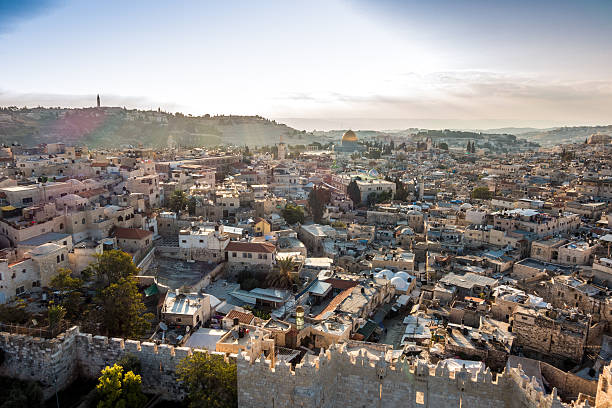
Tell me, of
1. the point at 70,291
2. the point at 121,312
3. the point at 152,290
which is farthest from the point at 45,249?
the point at 121,312

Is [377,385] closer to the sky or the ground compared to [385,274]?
closer to the sky

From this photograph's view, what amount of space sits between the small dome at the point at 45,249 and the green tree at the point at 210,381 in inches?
450

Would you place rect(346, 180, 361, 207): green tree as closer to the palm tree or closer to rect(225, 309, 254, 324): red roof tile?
the palm tree

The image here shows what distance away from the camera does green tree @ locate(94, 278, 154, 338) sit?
14.7 metres

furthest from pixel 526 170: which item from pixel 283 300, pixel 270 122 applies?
pixel 270 122

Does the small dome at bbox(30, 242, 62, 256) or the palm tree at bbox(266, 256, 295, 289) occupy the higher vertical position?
the small dome at bbox(30, 242, 62, 256)

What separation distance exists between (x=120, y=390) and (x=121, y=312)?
15.3 ft

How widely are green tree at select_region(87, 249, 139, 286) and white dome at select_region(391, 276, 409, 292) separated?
13.5 meters

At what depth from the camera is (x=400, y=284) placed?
2430 centimetres

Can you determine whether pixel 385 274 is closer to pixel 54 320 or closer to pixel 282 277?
pixel 282 277

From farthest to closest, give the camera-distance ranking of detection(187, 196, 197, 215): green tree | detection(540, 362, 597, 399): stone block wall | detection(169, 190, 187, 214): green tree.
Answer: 1. detection(187, 196, 197, 215): green tree
2. detection(169, 190, 187, 214): green tree
3. detection(540, 362, 597, 399): stone block wall

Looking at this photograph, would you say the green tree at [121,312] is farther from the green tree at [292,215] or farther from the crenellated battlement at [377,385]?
the green tree at [292,215]

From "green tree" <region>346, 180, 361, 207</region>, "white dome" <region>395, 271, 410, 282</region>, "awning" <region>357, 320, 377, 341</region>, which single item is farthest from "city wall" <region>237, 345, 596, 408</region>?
"green tree" <region>346, 180, 361, 207</region>

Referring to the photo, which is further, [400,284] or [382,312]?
[400,284]
